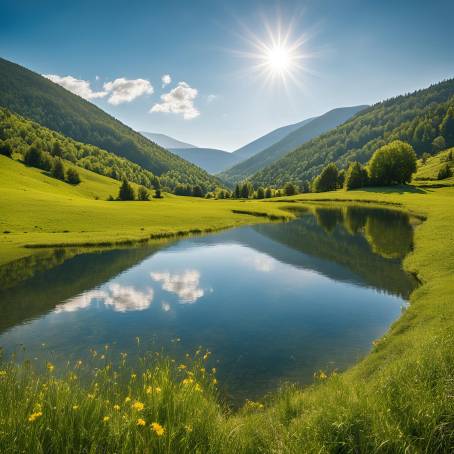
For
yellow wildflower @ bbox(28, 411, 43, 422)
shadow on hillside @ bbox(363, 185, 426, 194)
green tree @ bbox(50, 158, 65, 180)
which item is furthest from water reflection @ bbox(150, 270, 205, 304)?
green tree @ bbox(50, 158, 65, 180)

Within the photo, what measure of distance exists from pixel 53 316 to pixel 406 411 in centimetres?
2352

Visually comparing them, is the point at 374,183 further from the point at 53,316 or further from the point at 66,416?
the point at 66,416

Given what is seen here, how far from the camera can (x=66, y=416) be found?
22.4 ft

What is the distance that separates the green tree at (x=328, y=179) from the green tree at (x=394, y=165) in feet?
84.4

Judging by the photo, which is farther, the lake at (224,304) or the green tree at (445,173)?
the green tree at (445,173)

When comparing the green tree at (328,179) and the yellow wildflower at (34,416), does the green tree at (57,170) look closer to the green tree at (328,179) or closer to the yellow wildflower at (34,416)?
the green tree at (328,179)

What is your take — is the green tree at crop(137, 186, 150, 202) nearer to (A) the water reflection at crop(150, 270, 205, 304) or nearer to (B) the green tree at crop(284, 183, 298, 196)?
(B) the green tree at crop(284, 183, 298, 196)

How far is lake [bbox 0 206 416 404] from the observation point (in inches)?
727

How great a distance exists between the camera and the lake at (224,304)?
1847 cm

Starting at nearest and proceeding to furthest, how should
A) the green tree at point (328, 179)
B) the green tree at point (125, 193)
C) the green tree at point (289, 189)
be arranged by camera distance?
the green tree at point (125, 193) → the green tree at point (328, 179) → the green tree at point (289, 189)

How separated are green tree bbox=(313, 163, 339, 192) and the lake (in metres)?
125

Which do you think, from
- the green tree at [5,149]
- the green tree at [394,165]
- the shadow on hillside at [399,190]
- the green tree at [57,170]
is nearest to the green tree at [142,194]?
the green tree at [57,170]

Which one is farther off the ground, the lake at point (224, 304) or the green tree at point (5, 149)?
the green tree at point (5, 149)

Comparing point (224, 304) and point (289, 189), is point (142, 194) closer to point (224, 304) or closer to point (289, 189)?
point (289, 189)
